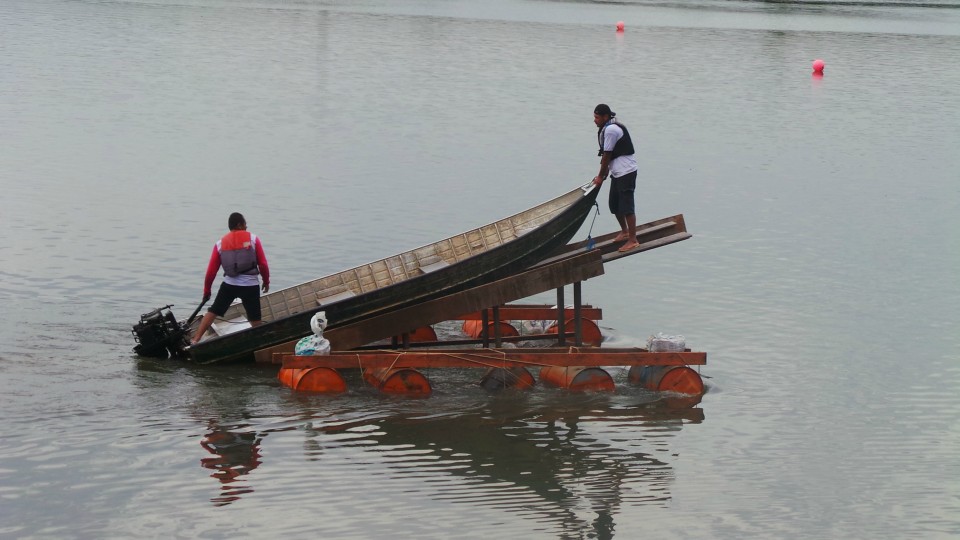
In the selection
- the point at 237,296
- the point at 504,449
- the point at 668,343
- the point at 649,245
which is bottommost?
the point at 504,449

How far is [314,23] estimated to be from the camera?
6172 cm

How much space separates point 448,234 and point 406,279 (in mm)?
7650

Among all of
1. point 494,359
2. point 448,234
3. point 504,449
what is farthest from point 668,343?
point 448,234

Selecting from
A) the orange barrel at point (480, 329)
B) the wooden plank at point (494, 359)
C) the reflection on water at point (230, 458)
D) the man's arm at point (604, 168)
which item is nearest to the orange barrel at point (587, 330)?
the orange barrel at point (480, 329)

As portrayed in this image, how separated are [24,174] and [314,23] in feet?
A: 120

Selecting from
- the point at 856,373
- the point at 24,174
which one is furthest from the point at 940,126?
the point at 24,174

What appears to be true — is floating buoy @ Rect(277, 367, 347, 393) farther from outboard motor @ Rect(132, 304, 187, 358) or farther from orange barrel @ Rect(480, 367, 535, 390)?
orange barrel @ Rect(480, 367, 535, 390)

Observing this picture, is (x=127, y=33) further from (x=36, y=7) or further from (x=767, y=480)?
(x=767, y=480)

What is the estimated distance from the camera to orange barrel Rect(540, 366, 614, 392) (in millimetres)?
15469

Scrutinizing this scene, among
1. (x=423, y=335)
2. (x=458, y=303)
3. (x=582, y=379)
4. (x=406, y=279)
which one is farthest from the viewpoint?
(x=423, y=335)

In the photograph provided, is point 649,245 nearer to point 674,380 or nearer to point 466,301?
point 674,380

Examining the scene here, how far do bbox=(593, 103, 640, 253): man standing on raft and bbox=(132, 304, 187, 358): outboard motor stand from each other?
5667mm

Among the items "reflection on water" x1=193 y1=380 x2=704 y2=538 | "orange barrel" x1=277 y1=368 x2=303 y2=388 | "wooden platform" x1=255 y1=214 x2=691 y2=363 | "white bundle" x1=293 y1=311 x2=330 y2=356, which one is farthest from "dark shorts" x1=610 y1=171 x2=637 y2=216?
"orange barrel" x1=277 y1=368 x2=303 y2=388

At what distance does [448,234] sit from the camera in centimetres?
2348
